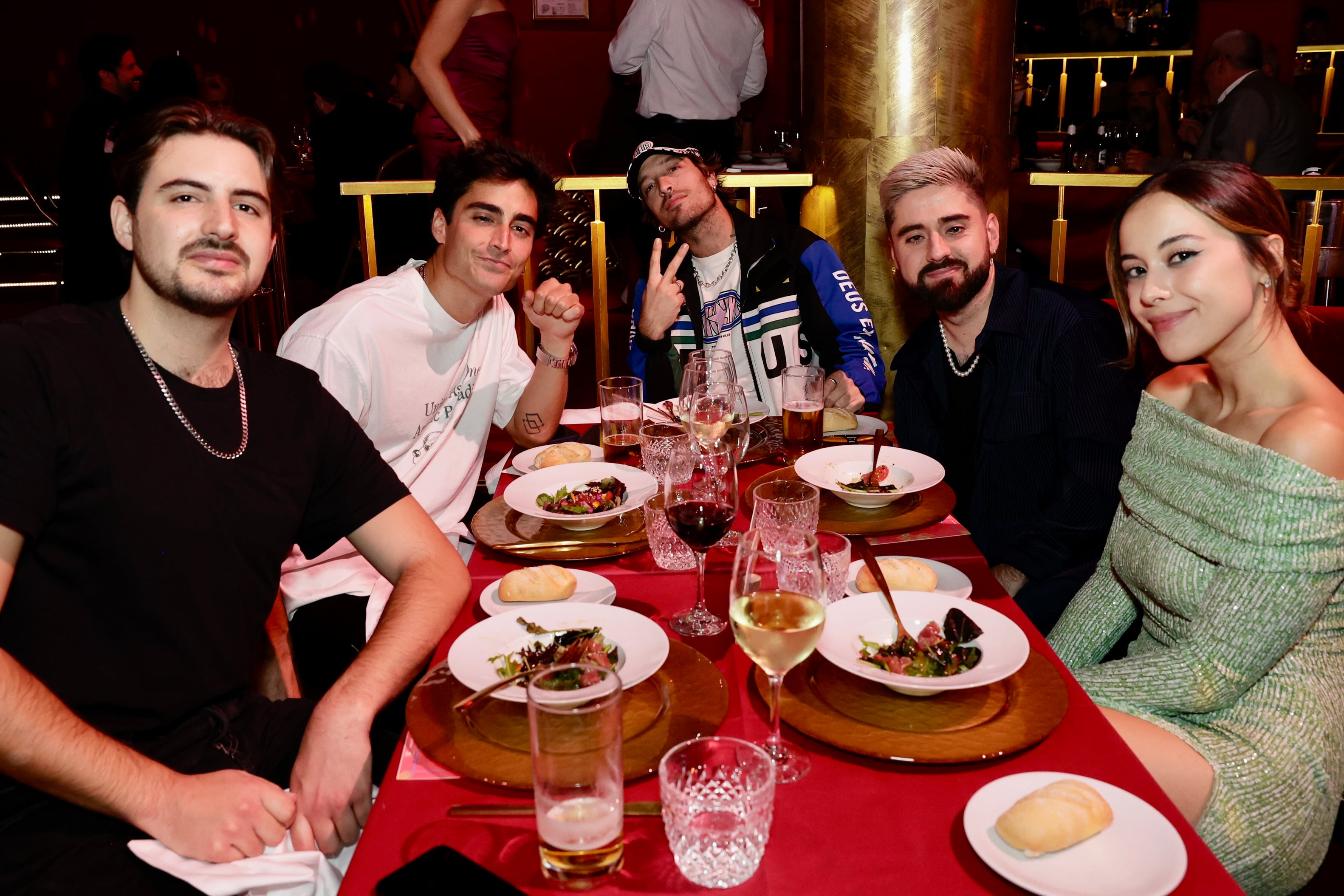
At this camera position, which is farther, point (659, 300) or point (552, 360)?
point (659, 300)

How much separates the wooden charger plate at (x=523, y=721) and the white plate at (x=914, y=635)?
0.17 m

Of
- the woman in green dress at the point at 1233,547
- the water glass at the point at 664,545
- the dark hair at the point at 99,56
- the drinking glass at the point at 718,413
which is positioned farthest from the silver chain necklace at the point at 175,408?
the dark hair at the point at 99,56

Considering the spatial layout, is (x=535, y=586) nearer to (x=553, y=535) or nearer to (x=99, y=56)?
(x=553, y=535)

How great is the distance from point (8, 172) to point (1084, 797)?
457 inches

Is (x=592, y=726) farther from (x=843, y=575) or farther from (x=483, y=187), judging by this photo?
(x=483, y=187)

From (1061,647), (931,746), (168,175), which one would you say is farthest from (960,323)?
(168,175)

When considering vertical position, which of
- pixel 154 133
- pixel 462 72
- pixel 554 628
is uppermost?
pixel 462 72

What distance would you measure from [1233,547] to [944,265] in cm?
118

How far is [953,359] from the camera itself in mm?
2592

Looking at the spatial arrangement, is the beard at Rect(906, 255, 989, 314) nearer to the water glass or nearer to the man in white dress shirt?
the water glass

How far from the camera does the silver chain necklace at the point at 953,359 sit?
2.51 meters

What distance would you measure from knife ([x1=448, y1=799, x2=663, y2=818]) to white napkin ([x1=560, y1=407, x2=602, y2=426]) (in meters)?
1.72

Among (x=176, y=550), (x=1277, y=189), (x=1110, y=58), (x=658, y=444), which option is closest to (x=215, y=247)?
(x=176, y=550)

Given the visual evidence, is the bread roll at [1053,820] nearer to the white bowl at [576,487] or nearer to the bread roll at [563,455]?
the white bowl at [576,487]
